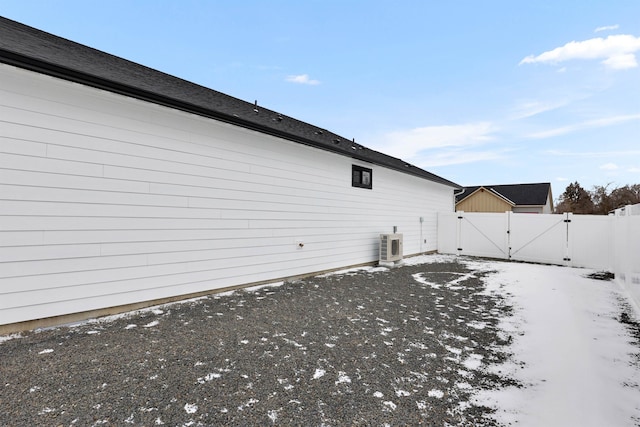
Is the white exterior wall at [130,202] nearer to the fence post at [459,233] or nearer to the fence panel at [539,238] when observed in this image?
the fence post at [459,233]

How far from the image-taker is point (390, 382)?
2197mm

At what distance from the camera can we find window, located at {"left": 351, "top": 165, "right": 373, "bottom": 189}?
759 cm

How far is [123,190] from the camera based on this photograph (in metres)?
3.71

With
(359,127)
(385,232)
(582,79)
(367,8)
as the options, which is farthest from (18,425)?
(359,127)

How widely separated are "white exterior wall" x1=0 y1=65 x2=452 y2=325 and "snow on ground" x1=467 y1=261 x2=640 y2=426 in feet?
13.2

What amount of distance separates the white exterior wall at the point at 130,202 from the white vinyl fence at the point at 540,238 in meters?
7.00

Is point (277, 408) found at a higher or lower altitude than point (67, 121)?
A: lower

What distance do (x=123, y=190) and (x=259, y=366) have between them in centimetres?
296

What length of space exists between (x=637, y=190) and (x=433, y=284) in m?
26.3

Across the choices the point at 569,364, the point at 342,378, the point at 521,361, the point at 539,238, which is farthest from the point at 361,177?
the point at 539,238

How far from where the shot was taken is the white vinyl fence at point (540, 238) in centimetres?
782

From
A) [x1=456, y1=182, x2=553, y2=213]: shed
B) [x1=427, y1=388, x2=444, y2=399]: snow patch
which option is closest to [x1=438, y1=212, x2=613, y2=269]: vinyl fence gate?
[x1=427, y1=388, x2=444, y2=399]: snow patch

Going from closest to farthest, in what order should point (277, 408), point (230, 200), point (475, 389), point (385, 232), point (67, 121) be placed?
point (277, 408) → point (475, 389) → point (67, 121) → point (230, 200) → point (385, 232)

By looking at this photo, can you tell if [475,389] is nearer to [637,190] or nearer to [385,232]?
[385,232]
